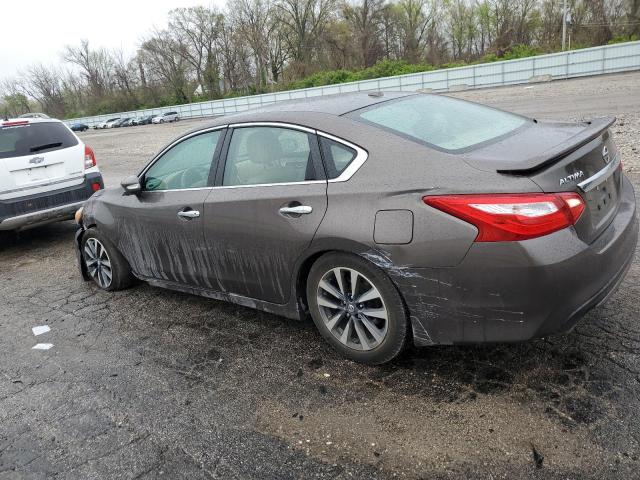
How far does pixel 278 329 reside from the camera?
4.01m

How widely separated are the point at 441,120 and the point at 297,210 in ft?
3.56

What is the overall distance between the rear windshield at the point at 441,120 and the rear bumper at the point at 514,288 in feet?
2.38

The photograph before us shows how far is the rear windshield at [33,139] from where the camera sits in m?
6.83

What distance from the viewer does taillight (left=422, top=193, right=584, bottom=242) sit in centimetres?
254

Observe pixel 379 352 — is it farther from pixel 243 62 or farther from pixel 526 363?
pixel 243 62

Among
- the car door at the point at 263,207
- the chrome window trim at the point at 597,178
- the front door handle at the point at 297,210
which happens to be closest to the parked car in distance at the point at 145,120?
the car door at the point at 263,207

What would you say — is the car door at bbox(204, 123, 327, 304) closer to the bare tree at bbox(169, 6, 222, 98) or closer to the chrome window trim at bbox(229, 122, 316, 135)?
the chrome window trim at bbox(229, 122, 316, 135)

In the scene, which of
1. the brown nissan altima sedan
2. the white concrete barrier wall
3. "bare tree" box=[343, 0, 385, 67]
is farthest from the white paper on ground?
"bare tree" box=[343, 0, 385, 67]

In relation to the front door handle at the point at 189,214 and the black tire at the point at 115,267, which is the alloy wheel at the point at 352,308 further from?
the black tire at the point at 115,267

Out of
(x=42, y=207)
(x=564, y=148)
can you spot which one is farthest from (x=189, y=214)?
(x=42, y=207)

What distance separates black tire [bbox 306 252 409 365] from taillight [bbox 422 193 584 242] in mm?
600

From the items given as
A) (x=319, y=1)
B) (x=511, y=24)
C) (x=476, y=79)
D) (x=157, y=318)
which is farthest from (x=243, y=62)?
(x=157, y=318)

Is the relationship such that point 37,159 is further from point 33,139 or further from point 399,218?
point 399,218

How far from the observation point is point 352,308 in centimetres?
320
